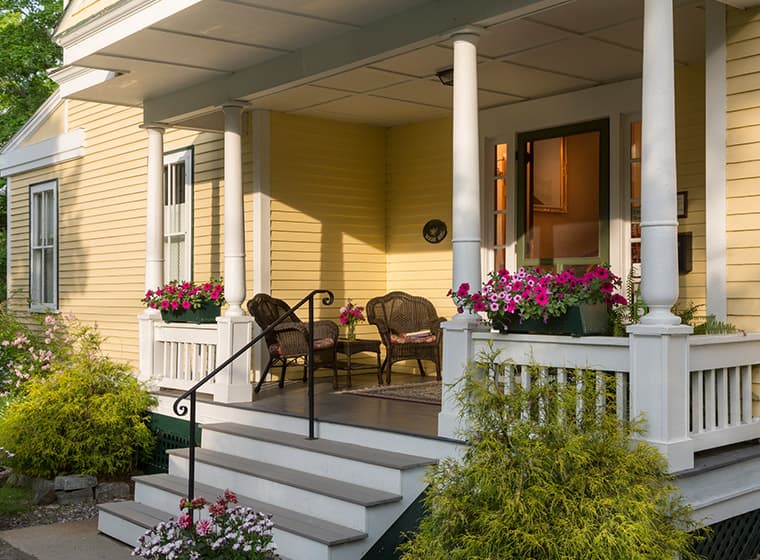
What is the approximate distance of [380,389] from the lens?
7293mm

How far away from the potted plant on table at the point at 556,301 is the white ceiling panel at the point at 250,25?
2.38 meters

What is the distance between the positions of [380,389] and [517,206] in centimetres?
202

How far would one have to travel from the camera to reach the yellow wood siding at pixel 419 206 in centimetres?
848

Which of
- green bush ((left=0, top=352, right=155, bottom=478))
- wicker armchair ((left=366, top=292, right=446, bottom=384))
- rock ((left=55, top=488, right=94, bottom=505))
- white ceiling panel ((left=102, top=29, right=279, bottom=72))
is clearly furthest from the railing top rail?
white ceiling panel ((left=102, top=29, right=279, bottom=72))

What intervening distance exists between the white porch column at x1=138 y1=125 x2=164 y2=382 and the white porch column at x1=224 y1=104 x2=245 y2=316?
120cm

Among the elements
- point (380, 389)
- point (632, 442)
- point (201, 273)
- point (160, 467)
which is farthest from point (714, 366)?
point (201, 273)

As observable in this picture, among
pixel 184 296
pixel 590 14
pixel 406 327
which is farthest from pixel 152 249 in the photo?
pixel 590 14

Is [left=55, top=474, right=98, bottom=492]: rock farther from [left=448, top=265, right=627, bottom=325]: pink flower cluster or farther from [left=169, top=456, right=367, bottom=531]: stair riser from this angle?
[left=448, top=265, right=627, bottom=325]: pink flower cluster

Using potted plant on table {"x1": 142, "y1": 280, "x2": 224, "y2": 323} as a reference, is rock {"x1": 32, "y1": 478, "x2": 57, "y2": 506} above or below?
below

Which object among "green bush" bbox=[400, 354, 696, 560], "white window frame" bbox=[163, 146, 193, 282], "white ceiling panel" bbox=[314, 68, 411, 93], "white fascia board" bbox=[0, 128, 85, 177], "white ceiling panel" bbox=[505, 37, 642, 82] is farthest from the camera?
"white fascia board" bbox=[0, 128, 85, 177]

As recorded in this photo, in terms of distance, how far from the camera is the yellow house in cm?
443

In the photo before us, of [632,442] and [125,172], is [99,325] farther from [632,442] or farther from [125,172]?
[632,442]

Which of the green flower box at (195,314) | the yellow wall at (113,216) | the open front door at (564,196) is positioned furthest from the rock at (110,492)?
the open front door at (564,196)

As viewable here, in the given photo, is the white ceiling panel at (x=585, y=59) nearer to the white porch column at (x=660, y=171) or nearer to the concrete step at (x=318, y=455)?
the white porch column at (x=660, y=171)
